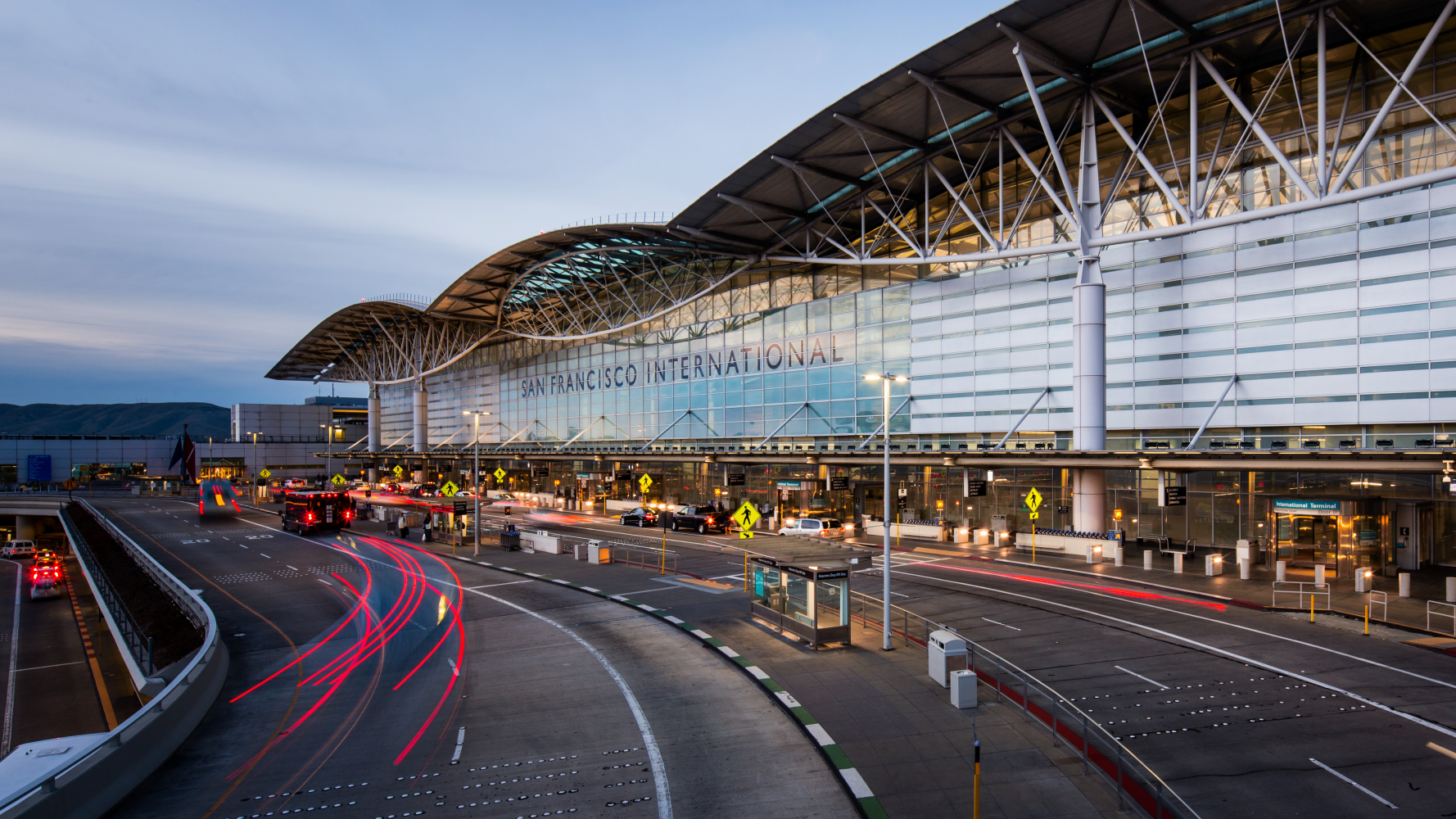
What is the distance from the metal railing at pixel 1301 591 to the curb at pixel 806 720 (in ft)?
58.1

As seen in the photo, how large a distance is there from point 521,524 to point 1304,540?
1791 inches

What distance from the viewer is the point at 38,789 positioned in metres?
9.48

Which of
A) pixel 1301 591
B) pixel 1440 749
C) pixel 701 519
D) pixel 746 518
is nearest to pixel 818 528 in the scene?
pixel 701 519

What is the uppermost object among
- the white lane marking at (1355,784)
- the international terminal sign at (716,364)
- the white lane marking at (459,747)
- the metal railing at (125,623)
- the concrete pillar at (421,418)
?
→ the international terminal sign at (716,364)

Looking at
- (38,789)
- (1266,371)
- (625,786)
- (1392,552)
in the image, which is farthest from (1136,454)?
(38,789)

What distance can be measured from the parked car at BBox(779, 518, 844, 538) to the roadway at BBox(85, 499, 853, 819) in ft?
64.1

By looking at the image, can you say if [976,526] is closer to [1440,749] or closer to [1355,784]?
[1440,749]

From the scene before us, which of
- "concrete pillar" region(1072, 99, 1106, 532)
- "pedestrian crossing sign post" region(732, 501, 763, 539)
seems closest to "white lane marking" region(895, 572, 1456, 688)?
"pedestrian crossing sign post" region(732, 501, 763, 539)

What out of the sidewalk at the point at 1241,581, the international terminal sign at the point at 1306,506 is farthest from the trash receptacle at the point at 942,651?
the international terminal sign at the point at 1306,506

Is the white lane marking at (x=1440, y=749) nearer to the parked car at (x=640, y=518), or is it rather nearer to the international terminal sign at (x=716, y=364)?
the international terminal sign at (x=716, y=364)

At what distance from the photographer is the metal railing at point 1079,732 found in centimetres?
1039

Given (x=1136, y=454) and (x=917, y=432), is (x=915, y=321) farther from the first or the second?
(x=1136, y=454)

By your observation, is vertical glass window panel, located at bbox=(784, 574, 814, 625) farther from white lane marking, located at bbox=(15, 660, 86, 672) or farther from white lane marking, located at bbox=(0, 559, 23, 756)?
white lane marking, located at bbox=(15, 660, 86, 672)

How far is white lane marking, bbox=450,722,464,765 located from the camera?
1236 centimetres
